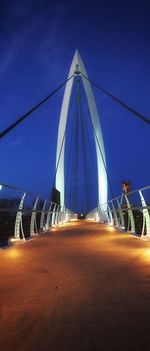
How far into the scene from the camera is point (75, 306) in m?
2.00

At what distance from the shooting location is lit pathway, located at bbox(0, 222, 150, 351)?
1502 mm

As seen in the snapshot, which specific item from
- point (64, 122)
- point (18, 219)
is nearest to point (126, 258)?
point (18, 219)

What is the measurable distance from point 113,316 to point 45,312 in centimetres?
42

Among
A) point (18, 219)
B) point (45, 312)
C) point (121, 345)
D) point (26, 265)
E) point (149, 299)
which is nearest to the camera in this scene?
point (121, 345)

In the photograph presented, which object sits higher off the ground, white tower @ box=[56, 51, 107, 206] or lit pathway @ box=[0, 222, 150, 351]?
white tower @ box=[56, 51, 107, 206]

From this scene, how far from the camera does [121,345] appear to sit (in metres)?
1.44

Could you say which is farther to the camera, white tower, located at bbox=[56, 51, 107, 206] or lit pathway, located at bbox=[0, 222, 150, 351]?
white tower, located at bbox=[56, 51, 107, 206]

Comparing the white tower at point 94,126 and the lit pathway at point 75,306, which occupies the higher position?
the white tower at point 94,126

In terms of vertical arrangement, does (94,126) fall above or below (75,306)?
above

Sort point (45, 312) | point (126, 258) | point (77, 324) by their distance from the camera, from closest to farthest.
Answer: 1. point (77, 324)
2. point (45, 312)
3. point (126, 258)

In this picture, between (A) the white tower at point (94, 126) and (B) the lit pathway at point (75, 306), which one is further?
(A) the white tower at point (94, 126)

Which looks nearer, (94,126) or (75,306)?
(75,306)

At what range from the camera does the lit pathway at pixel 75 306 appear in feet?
4.93

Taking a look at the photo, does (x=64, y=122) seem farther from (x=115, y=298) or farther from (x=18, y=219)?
(x=115, y=298)
